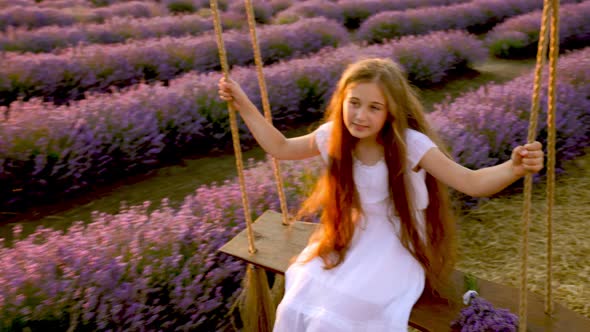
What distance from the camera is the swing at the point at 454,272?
52.8 inches

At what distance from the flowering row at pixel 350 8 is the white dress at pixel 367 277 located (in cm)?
870

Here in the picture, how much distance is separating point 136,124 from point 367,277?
10.5 ft

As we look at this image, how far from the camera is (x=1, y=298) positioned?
2035 mm

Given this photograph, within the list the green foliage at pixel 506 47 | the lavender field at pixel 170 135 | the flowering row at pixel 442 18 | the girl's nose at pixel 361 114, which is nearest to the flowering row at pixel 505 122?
the lavender field at pixel 170 135

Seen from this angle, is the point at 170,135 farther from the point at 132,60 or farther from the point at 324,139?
the point at 324,139

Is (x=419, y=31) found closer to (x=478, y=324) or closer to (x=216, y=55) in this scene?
(x=216, y=55)

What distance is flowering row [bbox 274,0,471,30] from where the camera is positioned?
34.1 ft

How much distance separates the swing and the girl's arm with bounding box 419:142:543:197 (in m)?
0.05

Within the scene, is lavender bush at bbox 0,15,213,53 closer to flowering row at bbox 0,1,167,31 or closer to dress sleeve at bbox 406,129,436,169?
flowering row at bbox 0,1,167,31

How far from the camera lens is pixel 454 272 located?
1872mm

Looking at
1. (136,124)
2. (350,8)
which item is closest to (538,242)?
(136,124)

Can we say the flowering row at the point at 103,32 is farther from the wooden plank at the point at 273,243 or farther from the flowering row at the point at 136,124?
the wooden plank at the point at 273,243

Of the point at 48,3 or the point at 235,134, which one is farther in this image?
the point at 48,3

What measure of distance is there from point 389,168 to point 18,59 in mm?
5269
